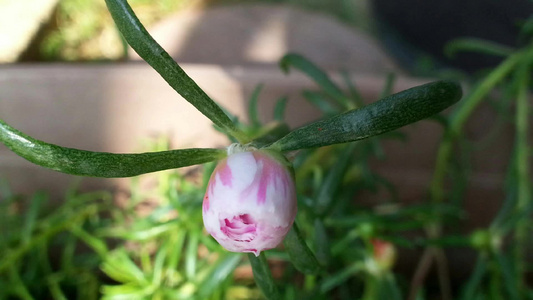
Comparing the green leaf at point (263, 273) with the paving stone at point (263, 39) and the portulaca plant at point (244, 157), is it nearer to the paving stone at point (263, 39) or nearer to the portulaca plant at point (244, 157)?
the portulaca plant at point (244, 157)

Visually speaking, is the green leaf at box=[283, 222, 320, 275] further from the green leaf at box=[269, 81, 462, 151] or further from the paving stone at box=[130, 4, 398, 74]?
the paving stone at box=[130, 4, 398, 74]

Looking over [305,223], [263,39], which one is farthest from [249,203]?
[263,39]

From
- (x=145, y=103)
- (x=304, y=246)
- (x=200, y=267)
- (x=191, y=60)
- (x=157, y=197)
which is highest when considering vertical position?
(x=191, y=60)

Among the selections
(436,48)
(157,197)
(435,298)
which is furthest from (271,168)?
(436,48)

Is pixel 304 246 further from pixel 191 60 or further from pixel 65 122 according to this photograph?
pixel 191 60

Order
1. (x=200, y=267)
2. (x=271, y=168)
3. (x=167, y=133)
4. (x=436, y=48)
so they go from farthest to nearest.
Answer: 1. (x=436, y=48)
2. (x=167, y=133)
3. (x=200, y=267)
4. (x=271, y=168)

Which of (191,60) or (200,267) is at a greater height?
(191,60)

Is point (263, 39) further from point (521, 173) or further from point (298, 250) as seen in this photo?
point (298, 250)

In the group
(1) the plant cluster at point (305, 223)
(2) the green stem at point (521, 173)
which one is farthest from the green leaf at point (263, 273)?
(2) the green stem at point (521, 173)
